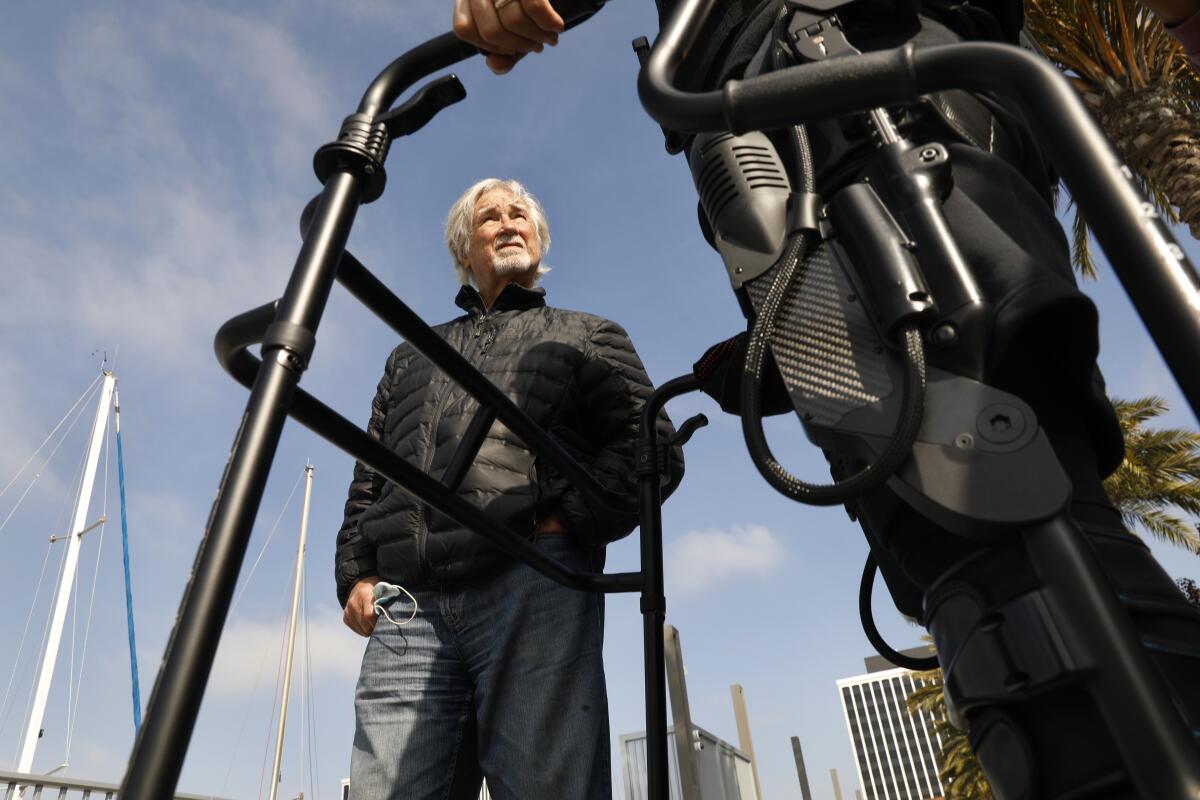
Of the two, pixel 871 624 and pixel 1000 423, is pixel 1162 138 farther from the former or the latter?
pixel 1000 423

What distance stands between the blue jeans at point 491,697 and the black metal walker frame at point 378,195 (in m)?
0.78

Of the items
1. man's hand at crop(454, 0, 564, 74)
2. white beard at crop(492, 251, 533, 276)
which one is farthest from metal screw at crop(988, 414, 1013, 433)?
white beard at crop(492, 251, 533, 276)

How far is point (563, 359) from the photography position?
1913 mm

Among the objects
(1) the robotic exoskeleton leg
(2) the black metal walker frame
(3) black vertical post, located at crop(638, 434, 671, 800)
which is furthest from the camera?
(3) black vertical post, located at crop(638, 434, 671, 800)

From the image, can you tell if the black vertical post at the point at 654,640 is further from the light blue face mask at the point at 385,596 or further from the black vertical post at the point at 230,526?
the black vertical post at the point at 230,526

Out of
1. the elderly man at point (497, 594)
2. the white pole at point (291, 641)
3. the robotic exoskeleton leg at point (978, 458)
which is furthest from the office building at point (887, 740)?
the robotic exoskeleton leg at point (978, 458)

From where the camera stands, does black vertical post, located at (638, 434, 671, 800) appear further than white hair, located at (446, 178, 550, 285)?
No

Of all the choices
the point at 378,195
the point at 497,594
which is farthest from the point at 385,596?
the point at 378,195

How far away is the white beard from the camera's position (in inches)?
90.0

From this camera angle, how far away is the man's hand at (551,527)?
66.8 inches

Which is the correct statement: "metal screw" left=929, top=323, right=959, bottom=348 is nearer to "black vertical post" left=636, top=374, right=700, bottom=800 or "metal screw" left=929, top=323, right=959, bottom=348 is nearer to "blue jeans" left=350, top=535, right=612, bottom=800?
"black vertical post" left=636, top=374, right=700, bottom=800

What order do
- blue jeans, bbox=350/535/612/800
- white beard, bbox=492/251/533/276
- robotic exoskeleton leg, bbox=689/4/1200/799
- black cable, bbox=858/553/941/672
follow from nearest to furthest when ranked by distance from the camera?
robotic exoskeleton leg, bbox=689/4/1200/799 < black cable, bbox=858/553/941/672 < blue jeans, bbox=350/535/612/800 < white beard, bbox=492/251/533/276

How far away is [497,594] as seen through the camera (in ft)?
5.45

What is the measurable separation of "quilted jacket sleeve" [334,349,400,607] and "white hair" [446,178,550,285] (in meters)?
0.35
